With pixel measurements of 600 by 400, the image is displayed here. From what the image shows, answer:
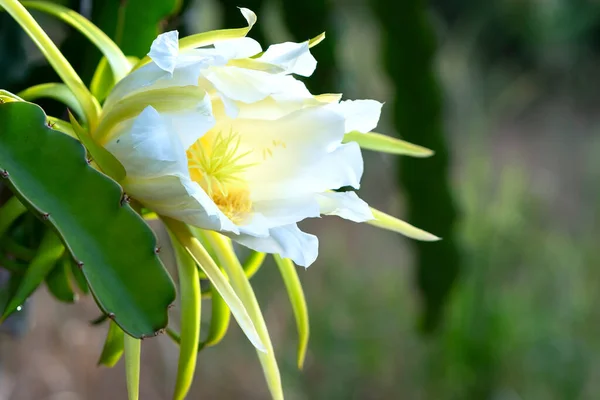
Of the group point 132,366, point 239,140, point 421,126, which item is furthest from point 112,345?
A: point 421,126

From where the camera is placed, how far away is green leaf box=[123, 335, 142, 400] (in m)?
0.39

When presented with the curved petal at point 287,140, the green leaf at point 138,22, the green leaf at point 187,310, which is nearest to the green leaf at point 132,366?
the green leaf at point 187,310

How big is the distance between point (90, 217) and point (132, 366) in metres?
0.09

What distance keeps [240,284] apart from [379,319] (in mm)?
1527

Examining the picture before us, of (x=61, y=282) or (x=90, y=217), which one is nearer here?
(x=90, y=217)

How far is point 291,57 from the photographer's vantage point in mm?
401

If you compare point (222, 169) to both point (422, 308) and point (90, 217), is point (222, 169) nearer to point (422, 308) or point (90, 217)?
point (90, 217)

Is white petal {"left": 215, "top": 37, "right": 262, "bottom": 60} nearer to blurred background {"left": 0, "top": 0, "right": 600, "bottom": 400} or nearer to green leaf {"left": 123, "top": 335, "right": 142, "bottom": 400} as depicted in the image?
green leaf {"left": 123, "top": 335, "right": 142, "bottom": 400}

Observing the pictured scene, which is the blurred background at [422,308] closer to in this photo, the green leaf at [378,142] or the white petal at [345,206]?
the green leaf at [378,142]

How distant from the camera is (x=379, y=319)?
190 cm

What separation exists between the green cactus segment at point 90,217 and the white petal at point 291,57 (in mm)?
123

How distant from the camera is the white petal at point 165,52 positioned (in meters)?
0.37

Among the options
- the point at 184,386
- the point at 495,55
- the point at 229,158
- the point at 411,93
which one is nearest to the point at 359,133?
the point at 229,158

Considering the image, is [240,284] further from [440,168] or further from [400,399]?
[400,399]
